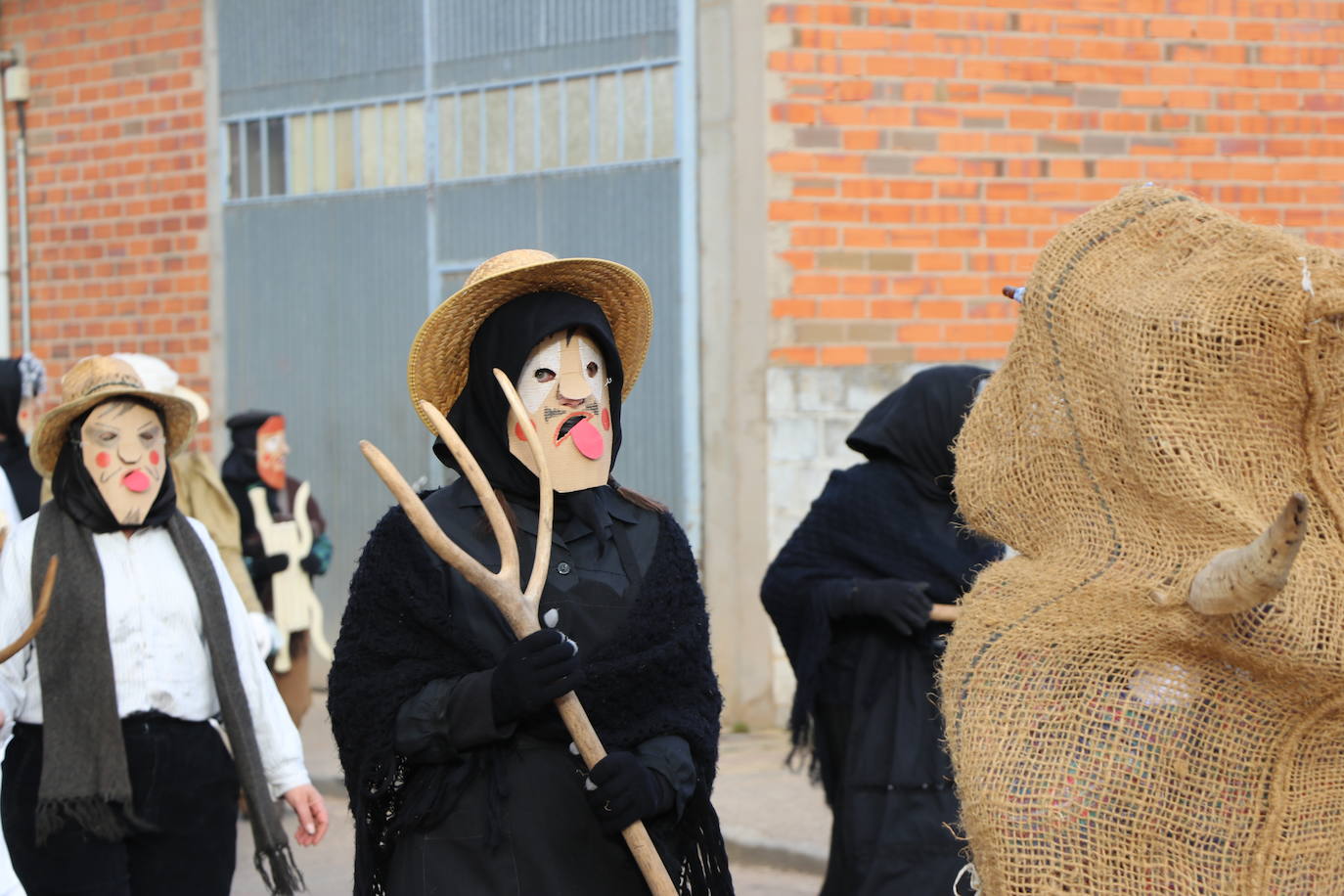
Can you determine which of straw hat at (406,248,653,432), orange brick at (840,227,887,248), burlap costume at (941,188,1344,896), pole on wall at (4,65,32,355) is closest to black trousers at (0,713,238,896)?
straw hat at (406,248,653,432)

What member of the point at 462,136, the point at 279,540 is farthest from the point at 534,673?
the point at 462,136

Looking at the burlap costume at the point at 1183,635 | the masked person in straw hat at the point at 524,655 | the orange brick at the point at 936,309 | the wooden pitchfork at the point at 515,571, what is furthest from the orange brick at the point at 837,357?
the burlap costume at the point at 1183,635

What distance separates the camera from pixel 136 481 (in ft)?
14.8

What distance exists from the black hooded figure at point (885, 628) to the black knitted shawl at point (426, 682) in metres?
1.45

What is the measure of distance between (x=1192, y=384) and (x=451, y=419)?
4.84 ft

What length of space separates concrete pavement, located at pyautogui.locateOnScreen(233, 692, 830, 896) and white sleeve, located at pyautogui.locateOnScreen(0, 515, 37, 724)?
183cm

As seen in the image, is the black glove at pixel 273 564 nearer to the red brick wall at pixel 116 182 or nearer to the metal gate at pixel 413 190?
the metal gate at pixel 413 190

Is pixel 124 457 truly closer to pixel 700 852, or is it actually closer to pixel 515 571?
pixel 515 571

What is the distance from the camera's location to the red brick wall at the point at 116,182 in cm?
1071

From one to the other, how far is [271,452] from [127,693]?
4.03 metres

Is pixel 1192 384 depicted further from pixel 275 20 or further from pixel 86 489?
pixel 275 20

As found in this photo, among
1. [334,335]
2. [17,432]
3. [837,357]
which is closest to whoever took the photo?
[17,432]

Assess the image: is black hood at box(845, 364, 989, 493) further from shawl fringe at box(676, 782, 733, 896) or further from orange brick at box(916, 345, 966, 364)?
orange brick at box(916, 345, 966, 364)

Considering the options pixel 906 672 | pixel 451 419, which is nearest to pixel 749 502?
pixel 906 672
